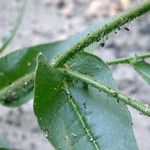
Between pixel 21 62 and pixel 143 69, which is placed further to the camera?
pixel 21 62

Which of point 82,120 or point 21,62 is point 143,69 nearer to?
point 82,120

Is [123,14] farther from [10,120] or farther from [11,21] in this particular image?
[11,21]

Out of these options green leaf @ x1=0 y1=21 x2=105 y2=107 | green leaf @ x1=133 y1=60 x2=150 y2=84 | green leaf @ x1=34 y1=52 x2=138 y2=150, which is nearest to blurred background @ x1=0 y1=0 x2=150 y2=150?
green leaf @ x1=0 y1=21 x2=105 y2=107

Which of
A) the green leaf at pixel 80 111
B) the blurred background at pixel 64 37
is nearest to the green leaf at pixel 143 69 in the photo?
the green leaf at pixel 80 111

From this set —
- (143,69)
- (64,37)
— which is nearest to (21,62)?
(143,69)

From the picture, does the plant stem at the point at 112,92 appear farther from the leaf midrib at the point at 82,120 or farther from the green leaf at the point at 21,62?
the green leaf at the point at 21,62

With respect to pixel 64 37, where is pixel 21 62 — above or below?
above

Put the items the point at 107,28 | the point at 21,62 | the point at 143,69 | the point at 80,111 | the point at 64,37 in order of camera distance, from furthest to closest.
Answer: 1. the point at 64,37
2. the point at 21,62
3. the point at 143,69
4. the point at 80,111
5. the point at 107,28

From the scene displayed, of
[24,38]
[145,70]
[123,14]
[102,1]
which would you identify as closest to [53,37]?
[24,38]
